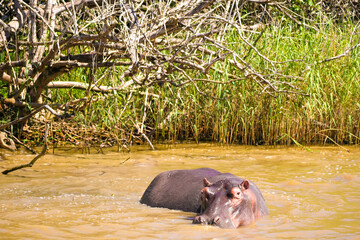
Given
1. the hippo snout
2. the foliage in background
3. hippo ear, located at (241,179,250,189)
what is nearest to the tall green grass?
the foliage in background

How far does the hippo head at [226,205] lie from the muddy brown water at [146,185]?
0.05 meters

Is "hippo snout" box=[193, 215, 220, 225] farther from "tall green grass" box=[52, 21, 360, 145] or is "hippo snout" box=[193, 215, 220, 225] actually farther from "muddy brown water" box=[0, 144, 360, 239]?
"tall green grass" box=[52, 21, 360, 145]

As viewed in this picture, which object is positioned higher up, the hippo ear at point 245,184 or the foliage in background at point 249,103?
the foliage in background at point 249,103

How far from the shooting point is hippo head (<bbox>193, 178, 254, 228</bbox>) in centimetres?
316

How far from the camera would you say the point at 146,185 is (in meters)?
5.00

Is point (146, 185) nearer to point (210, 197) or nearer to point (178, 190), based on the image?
point (178, 190)

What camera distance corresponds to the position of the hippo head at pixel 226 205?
3160 millimetres

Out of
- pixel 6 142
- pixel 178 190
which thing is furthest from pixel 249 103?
pixel 178 190

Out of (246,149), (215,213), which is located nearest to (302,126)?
(246,149)

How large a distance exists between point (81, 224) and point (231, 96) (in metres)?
4.03

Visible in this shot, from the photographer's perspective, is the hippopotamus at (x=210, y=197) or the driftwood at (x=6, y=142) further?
the driftwood at (x=6, y=142)

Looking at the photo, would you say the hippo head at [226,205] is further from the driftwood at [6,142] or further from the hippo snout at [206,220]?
the driftwood at [6,142]

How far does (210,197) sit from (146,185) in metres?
1.76

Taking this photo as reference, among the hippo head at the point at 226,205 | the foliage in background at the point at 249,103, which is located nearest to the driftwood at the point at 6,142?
the foliage in background at the point at 249,103
